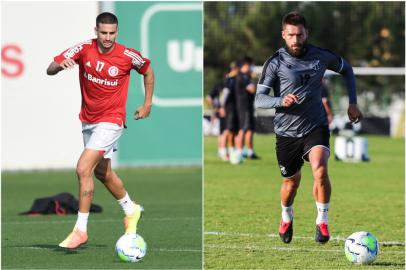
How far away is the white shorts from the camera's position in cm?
994

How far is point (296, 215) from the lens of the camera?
1343 centimetres

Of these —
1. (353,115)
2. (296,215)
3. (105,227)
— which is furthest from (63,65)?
(296,215)

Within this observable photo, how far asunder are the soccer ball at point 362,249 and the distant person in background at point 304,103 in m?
0.70

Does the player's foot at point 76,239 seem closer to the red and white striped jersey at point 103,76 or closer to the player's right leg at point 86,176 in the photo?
the player's right leg at point 86,176

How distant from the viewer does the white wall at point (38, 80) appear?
74.1ft

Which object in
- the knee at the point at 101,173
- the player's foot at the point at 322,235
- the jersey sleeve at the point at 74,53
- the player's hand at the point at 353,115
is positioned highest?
the jersey sleeve at the point at 74,53

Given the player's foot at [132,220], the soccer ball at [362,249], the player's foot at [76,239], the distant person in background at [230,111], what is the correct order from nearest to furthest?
the soccer ball at [362,249] → the player's foot at [76,239] → the player's foot at [132,220] → the distant person in background at [230,111]

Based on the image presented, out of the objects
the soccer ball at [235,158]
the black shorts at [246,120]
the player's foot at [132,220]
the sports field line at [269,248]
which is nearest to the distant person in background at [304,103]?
the sports field line at [269,248]

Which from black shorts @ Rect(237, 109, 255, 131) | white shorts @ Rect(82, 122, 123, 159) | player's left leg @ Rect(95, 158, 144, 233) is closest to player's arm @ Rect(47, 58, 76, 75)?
white shorts @ Rect(82, 122, 123, 159)

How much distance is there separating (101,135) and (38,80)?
13.2m

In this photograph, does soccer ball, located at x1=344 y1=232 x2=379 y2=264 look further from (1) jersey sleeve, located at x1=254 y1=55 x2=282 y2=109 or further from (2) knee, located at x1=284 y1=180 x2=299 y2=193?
(1) jersey sleeve, located at x1=254 y1=55 x2=282 y2=109

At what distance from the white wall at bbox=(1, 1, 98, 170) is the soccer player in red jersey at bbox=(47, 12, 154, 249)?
12784 millimetres

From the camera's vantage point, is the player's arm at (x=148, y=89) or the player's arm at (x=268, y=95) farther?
the player's arm at (x=148, y=89)

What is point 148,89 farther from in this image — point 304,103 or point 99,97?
point 304,103
